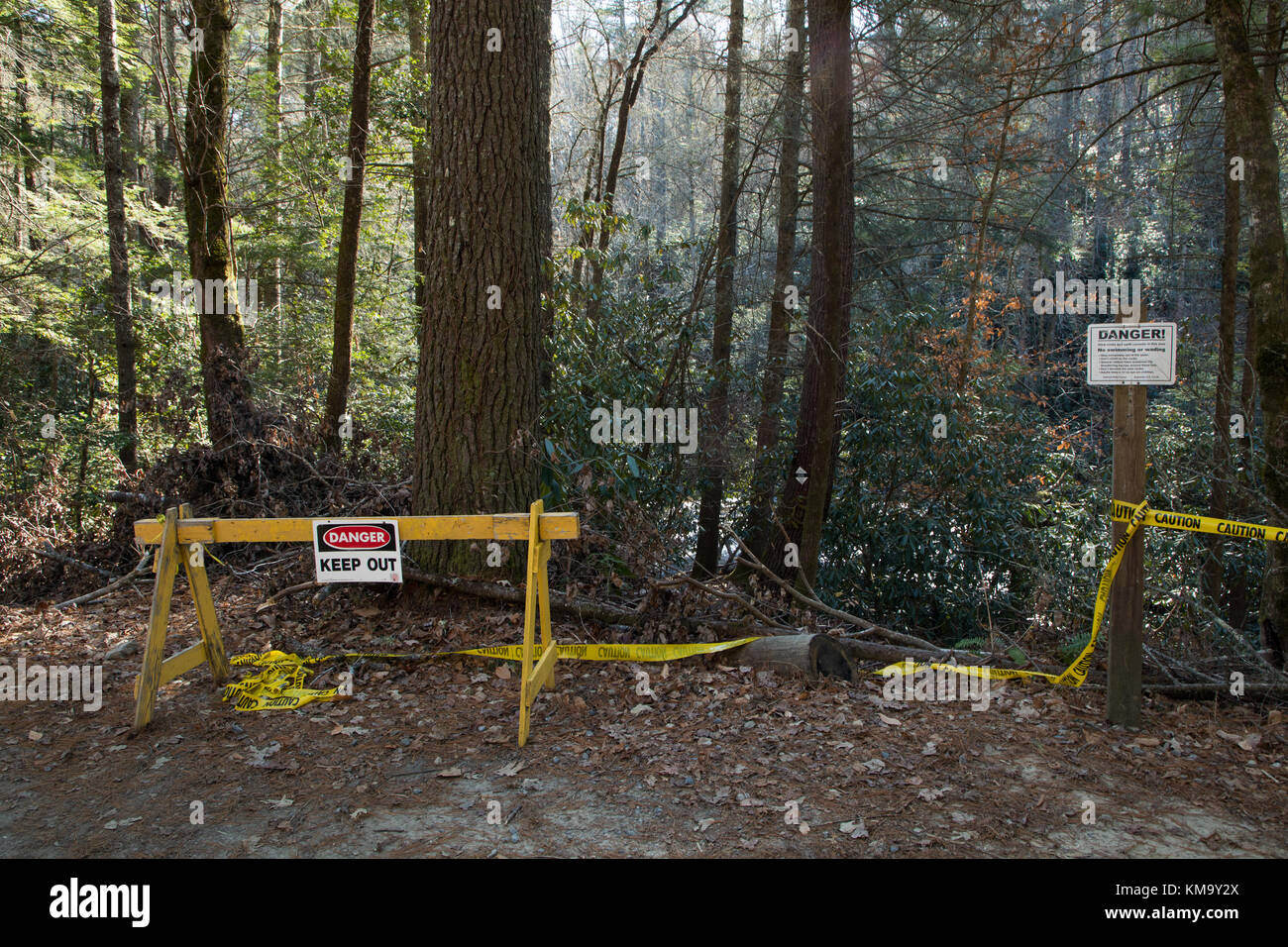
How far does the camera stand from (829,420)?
31.0 ft

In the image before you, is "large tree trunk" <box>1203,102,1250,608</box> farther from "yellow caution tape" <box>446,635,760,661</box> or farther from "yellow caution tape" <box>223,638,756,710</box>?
"yellow caution tape" <box>223,638,756,710</box>

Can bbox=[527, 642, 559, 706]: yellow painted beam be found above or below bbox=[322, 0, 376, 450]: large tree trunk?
below

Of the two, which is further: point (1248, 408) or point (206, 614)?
point (1248, 408)

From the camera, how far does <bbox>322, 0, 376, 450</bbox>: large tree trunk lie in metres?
11.0

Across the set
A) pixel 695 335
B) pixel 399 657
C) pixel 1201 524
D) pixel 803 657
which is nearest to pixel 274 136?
pixel 695 335

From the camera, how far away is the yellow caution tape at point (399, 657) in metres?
5.31

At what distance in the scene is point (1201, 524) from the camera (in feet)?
14.2

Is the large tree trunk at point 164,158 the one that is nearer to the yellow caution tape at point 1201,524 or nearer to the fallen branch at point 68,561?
the fallen branch at point 68,561

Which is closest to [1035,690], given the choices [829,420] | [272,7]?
[829,420]

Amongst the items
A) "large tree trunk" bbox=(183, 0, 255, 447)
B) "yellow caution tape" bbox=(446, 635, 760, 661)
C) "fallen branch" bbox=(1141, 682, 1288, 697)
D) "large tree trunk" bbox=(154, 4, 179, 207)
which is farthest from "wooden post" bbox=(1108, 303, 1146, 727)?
"large tree trunk" bbox=(154, 4, 179, 207)

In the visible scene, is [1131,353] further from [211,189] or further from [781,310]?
[211,189]

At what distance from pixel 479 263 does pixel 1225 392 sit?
22.6 ft

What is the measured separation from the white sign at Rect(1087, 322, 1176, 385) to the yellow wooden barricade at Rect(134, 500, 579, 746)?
9.82 feet

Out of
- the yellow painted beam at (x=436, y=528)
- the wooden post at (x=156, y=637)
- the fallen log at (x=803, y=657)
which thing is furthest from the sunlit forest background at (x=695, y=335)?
the wooden post at (x=156, y=637)
